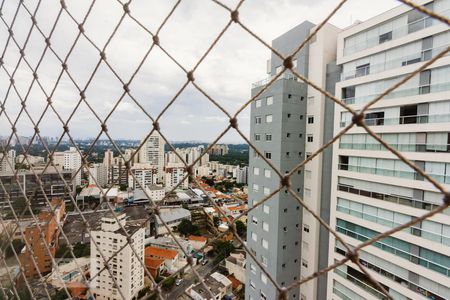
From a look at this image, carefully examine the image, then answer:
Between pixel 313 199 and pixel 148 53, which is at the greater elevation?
pixel 148 53

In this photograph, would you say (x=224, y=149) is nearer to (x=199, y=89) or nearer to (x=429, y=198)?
(x=429, y=198)

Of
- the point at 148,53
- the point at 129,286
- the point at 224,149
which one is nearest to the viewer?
the point at 148,53

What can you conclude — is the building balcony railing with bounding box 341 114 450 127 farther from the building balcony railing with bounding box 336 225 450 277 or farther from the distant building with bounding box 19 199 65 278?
the distant building with bounding box 19 199 65 278

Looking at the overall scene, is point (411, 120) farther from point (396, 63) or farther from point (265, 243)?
point (265, 243)

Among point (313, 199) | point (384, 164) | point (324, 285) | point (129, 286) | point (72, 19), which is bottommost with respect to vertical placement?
point (129, 286)

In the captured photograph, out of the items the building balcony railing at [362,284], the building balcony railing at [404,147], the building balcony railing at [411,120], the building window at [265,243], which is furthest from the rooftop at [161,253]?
the building balcony railing at [411,120]

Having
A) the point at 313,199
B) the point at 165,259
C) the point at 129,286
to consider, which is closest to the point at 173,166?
the point at 165,259
